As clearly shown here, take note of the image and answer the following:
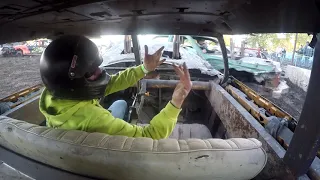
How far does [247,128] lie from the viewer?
2.00m

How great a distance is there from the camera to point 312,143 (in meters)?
1.00

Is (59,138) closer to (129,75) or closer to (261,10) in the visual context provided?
(129,75)

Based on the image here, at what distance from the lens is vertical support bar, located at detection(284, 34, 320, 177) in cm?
96

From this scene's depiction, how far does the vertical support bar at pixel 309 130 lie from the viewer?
96cm

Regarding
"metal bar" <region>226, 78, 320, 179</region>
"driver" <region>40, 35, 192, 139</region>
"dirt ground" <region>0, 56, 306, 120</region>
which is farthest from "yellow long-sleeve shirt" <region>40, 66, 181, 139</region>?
"dirt ground" <region>0, 56, 306, 120</region>

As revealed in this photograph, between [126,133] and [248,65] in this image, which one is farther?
[248,65]

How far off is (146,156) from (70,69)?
0.71m

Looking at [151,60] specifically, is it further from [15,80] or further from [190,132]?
[15,80]

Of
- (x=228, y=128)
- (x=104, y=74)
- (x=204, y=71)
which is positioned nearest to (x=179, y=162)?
(x=104, y=74)

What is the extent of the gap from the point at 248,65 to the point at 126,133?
669cm

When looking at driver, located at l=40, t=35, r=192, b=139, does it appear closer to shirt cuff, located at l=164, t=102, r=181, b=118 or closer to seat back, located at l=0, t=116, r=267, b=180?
shirt cuff, located at l=164, t=102, r=181, b=118

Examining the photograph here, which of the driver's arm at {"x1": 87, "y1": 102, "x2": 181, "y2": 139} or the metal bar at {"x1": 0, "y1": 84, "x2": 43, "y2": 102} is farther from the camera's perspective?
the metal bar at {"x1": 0, "y1": 84, "x2": 43, "y2": 102}

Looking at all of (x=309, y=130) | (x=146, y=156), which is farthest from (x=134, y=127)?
(x=309, y=130)

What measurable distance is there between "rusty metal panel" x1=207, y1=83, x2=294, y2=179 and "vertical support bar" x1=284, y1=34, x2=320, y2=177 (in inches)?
4.0
